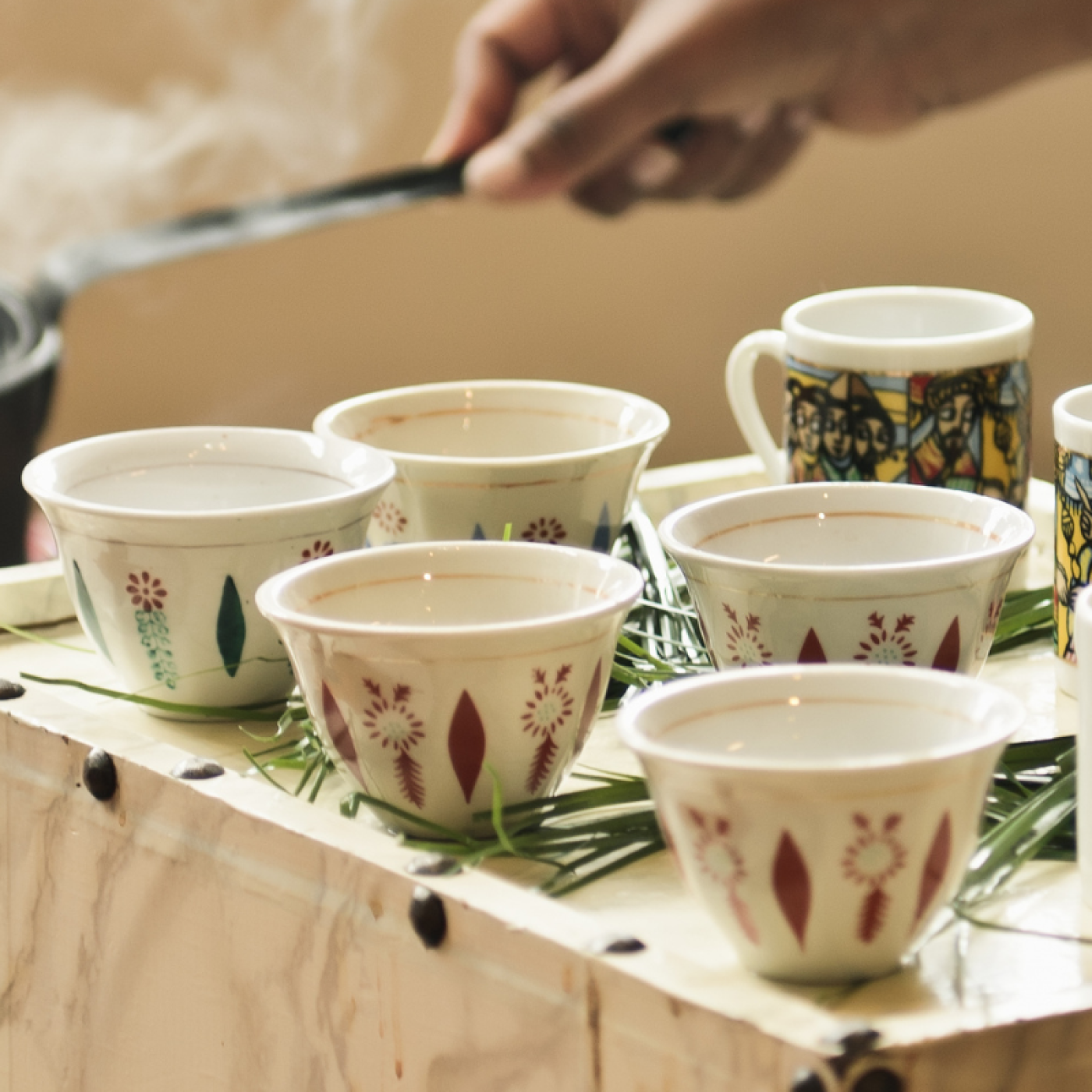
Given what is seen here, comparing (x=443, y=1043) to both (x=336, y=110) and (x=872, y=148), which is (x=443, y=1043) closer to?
(x=336, y=110)

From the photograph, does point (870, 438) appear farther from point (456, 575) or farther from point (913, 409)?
point (456, 575)

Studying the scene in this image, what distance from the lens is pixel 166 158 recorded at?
127cm

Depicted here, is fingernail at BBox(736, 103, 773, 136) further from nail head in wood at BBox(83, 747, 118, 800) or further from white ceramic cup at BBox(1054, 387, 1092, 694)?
nail head in wood at BBox(83, 747, 118, 800)

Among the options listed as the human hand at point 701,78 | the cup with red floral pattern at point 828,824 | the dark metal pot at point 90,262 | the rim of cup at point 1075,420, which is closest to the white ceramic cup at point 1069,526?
the rim of cup at point 1075,420

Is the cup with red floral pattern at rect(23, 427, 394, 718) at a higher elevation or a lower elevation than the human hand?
lower

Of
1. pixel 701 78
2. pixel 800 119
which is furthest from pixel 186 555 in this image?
pixel 800 119

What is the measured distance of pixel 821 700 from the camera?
1.55ft

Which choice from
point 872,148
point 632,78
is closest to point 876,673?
point 632,78

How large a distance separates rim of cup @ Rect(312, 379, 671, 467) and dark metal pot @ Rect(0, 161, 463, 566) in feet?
1.56

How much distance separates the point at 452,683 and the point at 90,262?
2.84ft

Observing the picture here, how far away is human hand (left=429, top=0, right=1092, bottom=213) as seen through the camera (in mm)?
1150

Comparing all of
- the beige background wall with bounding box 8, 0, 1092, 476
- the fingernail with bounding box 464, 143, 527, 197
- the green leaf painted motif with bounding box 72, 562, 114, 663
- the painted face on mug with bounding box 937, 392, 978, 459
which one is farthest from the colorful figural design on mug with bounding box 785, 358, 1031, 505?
the beige background wall with bounding box 8, 0, 1092, 476

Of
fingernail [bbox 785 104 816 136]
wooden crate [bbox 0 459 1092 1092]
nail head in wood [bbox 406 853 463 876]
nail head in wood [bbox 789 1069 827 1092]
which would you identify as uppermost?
fingernail [bbox 785 104 816 136]

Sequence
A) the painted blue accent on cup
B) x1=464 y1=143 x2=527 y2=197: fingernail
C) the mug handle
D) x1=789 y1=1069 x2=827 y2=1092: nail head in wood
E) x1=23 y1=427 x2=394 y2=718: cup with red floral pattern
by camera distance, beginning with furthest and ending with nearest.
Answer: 1. x1=464 y1=143 x2=527 y2=197: fingernail
2. the mug handle
3. the painted blue accent on cup
4. x1=23 y1=427 x2=394 y2=718: cup with red floral pattern
5. x1=789 y1=1069 x2=827 y2=1092: nail head in wood
